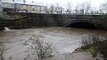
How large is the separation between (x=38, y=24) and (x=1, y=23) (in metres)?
10.5

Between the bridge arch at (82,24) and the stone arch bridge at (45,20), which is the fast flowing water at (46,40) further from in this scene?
the stone arch bridge at (45,20)

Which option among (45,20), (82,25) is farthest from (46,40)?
(45,20)

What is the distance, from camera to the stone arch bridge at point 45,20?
5009 centimetres

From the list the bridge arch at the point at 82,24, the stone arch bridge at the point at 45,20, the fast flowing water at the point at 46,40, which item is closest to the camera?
the fast flowing water at the point at 46,40

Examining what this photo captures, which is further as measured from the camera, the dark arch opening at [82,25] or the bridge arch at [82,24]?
the dark arch opening at [82,25]

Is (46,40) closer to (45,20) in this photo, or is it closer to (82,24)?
(82,24)

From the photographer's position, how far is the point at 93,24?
159ft

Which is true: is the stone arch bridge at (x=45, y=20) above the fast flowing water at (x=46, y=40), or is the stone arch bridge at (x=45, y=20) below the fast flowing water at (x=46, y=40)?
above

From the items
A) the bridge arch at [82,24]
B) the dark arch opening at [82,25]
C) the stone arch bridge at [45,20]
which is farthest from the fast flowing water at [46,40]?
the dark arch opening at [82,25]

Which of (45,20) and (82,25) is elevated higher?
(45,20)

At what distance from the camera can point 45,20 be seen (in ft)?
182

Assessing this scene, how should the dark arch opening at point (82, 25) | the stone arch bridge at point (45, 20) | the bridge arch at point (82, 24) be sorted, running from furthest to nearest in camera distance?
the dark arch opening at point (82, 25)
the stone arch bridge at point (45, 20)
the bridge arch at point (82, 24)

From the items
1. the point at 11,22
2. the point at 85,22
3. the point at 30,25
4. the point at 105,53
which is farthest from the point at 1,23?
the point at 105,53

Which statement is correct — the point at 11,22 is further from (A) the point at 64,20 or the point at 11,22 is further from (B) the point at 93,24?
(B) the point at 93,24
